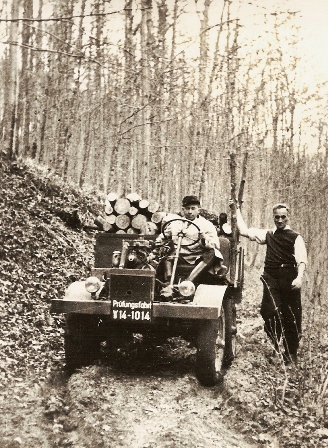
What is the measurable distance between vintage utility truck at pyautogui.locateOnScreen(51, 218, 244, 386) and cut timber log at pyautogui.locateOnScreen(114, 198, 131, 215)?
1616 mm

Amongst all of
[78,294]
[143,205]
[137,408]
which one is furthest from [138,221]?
[137,408]

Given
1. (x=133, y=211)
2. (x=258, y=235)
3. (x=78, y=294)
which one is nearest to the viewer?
(x=78, y=294)

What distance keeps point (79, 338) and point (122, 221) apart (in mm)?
2604

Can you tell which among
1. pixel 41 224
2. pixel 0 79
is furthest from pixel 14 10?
pixel 0 79

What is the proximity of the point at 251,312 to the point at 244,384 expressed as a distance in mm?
5257

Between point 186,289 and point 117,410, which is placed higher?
point 186,289

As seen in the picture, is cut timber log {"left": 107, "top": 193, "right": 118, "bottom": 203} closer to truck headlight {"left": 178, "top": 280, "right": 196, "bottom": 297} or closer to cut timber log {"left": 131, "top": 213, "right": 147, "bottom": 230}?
cut timber log {"left": 131, "top": 213, "right": 147, "bottom": 230}

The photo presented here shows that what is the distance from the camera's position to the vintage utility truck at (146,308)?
20.4ft

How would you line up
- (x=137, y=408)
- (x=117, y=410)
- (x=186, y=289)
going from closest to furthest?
(x=117, y=410)
(x=137, y=408)
(x=186, y=289)

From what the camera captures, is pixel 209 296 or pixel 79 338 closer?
pixel 209 296

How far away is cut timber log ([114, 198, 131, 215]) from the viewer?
28.9 ft

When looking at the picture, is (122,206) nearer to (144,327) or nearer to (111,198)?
(111,198)

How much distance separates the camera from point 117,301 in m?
6.24

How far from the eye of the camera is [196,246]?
7340mm
